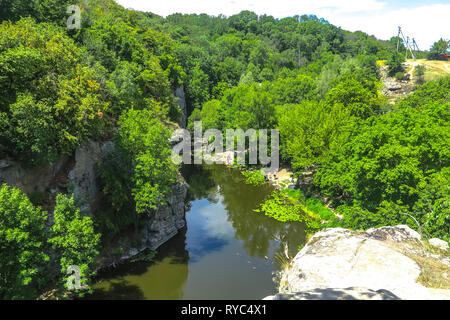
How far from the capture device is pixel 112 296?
20359 millimetres

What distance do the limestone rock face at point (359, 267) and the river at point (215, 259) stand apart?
34.5 ft

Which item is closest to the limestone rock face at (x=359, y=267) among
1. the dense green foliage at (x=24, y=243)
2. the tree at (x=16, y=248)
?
the dense green foliage at (x=24, y=243)

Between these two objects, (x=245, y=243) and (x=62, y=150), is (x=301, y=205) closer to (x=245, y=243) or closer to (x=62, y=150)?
(x=245, y=243)

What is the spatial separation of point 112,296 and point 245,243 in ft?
43.4

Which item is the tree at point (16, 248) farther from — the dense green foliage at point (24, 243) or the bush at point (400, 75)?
the bush at point (400, 75)

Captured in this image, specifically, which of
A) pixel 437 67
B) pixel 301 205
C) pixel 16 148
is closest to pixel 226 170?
pixel 301 205

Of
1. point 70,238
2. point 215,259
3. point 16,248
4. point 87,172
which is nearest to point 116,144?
point 87,172

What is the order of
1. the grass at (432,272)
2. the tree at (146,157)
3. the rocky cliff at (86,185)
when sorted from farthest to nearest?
1. the tree at (146,157)
2. the rocky cliff at (86,185)
3. the grass at (432,272)

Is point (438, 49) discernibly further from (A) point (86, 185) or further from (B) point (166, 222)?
(A) point (86, 185)

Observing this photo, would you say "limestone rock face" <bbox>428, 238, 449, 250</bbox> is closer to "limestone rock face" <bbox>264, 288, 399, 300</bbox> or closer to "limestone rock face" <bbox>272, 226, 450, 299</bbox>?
"limestone rock face" <bbox>272, 226, 450, 299</bbox>

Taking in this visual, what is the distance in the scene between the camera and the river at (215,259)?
2144 cm

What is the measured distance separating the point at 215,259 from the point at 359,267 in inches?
665

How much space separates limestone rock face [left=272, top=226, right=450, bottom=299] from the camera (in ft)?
28.9

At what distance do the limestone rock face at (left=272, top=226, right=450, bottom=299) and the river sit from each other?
34.5 feet
